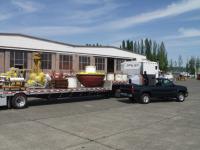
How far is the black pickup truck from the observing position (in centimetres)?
1852

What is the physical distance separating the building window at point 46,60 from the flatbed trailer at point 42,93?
14.5 m

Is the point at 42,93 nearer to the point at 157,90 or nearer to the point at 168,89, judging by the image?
the point at 157,90

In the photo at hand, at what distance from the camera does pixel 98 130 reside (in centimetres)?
997

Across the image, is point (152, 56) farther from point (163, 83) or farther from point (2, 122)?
point (2, 122)

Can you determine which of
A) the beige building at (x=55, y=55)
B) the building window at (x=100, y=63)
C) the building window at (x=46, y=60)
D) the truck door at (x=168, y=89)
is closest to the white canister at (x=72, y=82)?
the truck door at (x=168, y=89)

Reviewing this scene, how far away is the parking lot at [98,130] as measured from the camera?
8094 millimetres

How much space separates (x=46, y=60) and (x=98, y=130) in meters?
25.1

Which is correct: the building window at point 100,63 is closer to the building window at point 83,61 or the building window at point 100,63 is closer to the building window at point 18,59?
the building window at point 83,61

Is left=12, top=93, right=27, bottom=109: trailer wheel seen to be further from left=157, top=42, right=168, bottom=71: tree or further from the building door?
left=157, top=42, right=168, bottom=71: tree

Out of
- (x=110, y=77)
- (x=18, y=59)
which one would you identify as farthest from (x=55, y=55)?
(x=110, y=77)

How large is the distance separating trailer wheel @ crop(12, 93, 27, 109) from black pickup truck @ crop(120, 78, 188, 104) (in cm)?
690

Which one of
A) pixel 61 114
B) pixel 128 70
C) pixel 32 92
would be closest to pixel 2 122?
pixel 61 114

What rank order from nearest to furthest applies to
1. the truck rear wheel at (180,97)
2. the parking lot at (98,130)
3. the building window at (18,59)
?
the parking lot at (98,130), the truck rear wheel at (180,97), the building window at (18,59)

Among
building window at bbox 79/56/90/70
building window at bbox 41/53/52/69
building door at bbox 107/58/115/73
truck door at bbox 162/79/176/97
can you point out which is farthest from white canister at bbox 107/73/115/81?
building door at bbox 107/58/115/73
